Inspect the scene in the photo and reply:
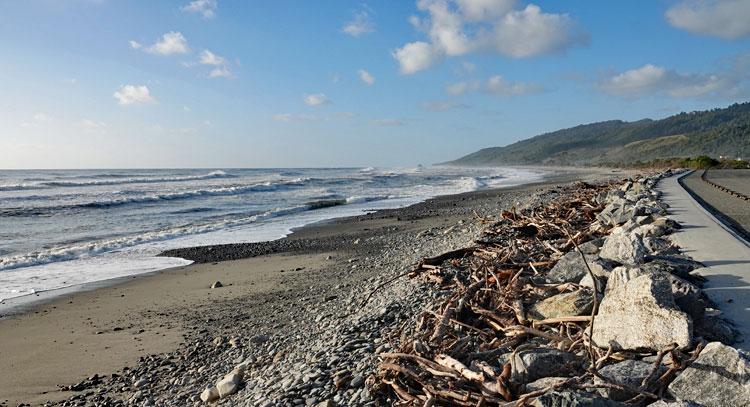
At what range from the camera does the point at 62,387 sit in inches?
195

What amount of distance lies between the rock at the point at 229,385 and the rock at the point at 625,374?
2.86 meters

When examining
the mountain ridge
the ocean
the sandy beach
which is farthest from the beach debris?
the mountain ridge

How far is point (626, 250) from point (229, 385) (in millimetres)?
3446

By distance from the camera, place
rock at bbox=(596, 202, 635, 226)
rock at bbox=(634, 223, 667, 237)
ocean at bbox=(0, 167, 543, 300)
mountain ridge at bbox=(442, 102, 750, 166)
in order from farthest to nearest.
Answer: mountain ridge at bbox=(442, 102, 750, 166)
ocean at bbox=(0, 167, 543, 300)
rock at bbox=(596, 202, 635, 226)
rock at bbox=(634, 223, 667, 237)

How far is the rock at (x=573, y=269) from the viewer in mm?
3789

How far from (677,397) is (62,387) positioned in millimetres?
5265

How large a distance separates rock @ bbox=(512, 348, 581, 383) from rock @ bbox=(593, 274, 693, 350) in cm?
28

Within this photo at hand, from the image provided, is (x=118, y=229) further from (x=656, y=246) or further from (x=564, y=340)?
(x=564, y=340)

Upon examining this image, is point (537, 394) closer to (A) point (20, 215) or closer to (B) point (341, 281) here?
(B) point (341, 281)

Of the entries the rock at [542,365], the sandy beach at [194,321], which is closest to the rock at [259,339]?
the sandy beach at [194,321]

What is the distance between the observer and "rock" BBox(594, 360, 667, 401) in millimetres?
2254

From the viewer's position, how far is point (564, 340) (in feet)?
9.78

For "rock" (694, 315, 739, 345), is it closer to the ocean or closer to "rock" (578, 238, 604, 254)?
"rock" (578, 238, 604, 254)

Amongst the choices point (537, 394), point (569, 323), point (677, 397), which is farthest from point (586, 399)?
point (569, 323)
